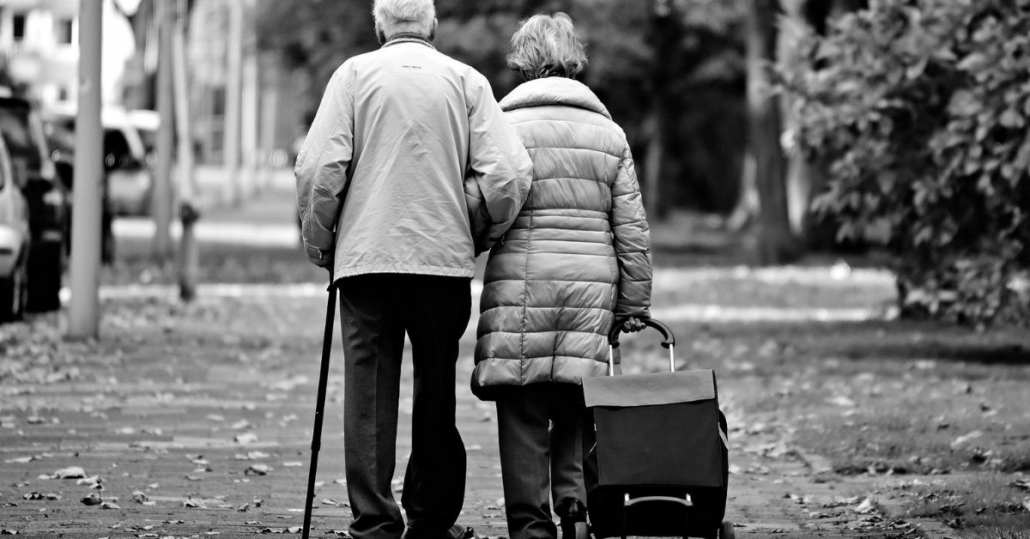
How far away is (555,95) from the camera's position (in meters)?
5.92

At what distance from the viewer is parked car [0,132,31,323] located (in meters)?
13.8

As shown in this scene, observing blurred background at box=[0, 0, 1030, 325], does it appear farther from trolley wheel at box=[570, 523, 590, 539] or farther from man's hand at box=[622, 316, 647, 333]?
trolley wheel at box=[570, 523, 590, 539]

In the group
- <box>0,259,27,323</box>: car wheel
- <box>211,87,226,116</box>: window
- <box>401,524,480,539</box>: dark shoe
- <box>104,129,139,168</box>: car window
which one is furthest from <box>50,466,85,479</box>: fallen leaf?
<box>211,87,226,116</box>: window

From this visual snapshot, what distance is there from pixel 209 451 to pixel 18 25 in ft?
161

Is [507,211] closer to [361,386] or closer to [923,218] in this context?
[361,386]

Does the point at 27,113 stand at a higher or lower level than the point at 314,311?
higher

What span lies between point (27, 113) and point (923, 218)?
25.9ft

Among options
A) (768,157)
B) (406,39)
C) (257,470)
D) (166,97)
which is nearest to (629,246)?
(406,39)

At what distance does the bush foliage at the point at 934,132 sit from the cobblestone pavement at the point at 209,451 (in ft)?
6.46

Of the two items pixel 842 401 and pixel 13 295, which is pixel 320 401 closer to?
pixel 842 401

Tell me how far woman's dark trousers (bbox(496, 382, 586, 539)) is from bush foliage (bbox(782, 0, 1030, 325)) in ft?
20.5

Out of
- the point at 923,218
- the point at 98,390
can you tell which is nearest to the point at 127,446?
the point at 98,390

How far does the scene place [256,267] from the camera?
23.3 meters

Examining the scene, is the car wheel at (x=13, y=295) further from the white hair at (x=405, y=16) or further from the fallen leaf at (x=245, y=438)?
the white hair at (x=405, y=16)
